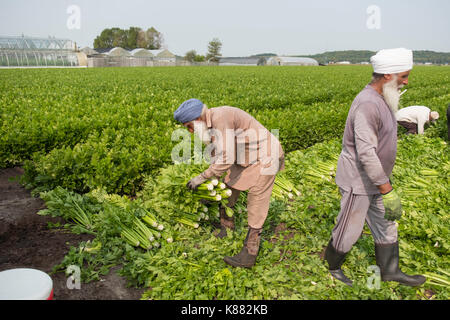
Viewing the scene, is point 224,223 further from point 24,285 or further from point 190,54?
point 190,54

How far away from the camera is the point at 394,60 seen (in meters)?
2.74

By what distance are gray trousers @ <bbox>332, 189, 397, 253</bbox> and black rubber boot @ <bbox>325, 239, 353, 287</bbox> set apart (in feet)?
0.23

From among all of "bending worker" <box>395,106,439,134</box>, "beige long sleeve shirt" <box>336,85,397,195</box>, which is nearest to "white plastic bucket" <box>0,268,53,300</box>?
"beige long sleeve shirt" <box>336,85,397,195</box>

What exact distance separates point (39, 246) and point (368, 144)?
373 cm

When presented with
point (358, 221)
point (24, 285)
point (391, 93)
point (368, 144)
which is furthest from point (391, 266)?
point (24, 285)

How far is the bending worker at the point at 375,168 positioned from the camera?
2.77 metres

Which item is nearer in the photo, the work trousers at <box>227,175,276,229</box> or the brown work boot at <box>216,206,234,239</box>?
the work trousers at <box>227,175,276,229</box>

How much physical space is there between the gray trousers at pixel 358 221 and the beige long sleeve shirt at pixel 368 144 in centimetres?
10

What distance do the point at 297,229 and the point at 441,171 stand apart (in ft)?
11.2

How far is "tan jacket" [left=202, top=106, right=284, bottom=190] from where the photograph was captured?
A: 329 centimetres

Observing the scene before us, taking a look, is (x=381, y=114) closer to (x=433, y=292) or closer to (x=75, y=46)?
(x=433, y=292)

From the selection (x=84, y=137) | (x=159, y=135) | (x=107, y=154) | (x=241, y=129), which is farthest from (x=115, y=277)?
(x=84, y=137)

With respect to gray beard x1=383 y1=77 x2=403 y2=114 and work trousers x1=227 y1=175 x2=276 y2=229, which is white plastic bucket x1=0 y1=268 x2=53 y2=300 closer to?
work trousers x1=227 y1=175 x2=276 y2=229
